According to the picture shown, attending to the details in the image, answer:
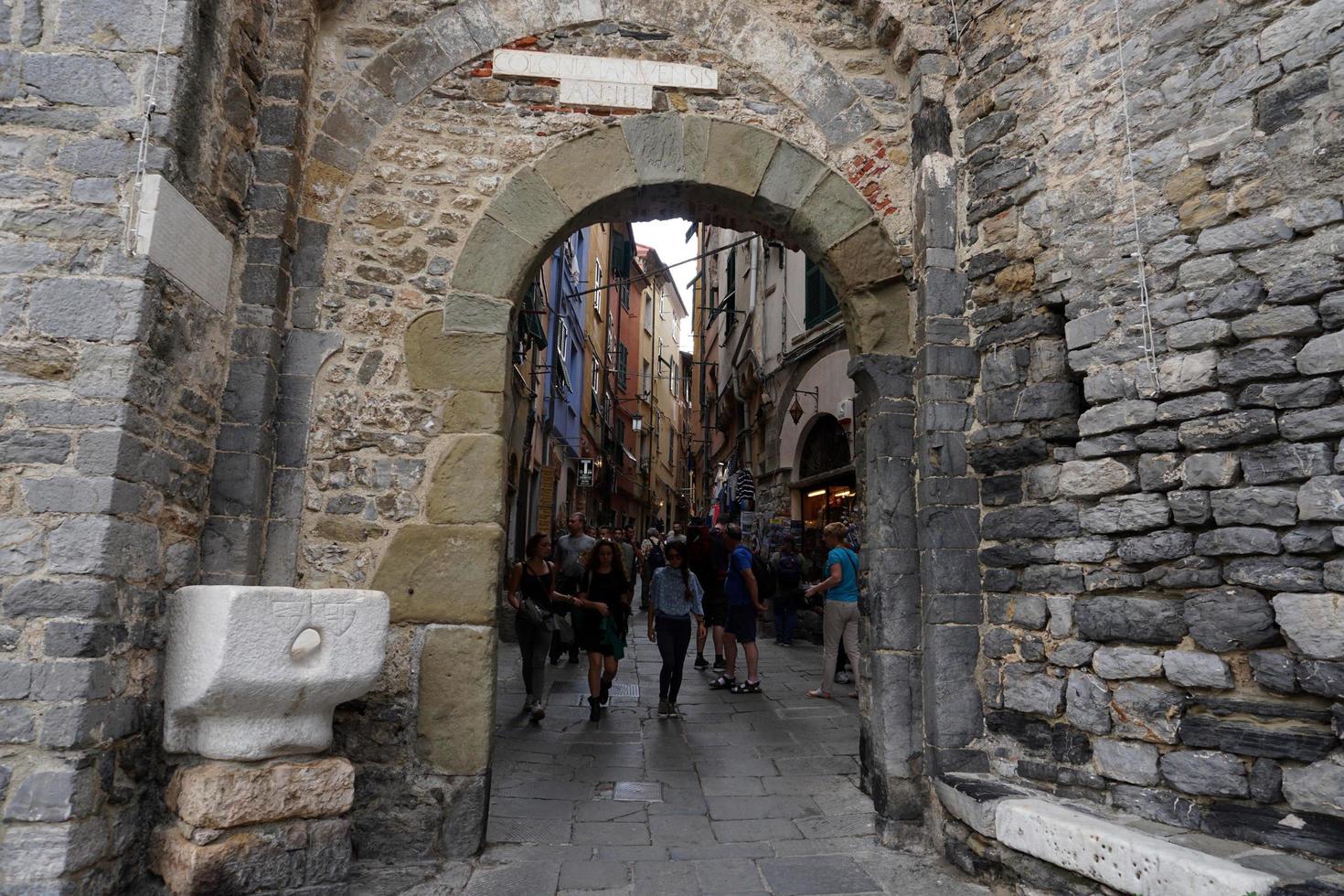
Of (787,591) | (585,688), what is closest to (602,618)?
(585,688)

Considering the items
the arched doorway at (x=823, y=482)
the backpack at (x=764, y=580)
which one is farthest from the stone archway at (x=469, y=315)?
the arched doorway at (x=823, y=482)

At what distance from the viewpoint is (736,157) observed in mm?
4113

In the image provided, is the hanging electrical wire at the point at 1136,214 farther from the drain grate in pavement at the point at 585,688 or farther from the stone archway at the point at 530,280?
the drain grate in pavement at the point at 585,688

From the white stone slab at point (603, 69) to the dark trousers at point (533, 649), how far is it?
11.0ft

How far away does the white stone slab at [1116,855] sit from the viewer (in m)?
2.36

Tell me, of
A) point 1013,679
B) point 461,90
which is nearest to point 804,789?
point 1013,679

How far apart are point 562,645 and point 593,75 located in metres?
4.64

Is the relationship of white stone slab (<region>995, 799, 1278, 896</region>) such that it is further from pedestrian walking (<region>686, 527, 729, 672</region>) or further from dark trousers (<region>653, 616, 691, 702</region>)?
pedestrian walking (<region>686, 527, 729, 672</region>)

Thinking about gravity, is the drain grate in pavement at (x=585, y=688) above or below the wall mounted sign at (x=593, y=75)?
below

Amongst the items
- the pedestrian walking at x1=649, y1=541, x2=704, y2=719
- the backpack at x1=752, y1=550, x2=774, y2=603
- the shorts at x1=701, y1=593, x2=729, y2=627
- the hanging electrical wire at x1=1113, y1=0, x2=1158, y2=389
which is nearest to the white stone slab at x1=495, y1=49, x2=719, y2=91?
the hanging electrical wire at x1=1113, y1=0, x2=1158, y2=389

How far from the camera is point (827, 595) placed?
6273 mm

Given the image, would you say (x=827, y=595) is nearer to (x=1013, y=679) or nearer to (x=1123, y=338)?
(x=1013, y=679)

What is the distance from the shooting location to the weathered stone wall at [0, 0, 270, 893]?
2.61 m

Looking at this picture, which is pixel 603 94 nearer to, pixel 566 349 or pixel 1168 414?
pixel 1168 414
